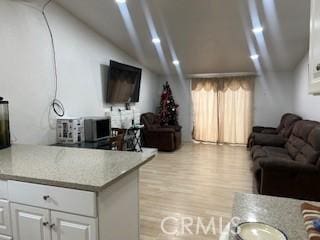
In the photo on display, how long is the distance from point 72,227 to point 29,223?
1.10ft

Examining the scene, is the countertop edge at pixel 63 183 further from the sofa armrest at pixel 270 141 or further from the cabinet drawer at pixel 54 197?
the sofa armrest at pixel 270 141

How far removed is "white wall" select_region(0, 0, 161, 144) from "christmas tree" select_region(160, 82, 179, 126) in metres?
2.77

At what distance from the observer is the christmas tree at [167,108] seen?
289 inches

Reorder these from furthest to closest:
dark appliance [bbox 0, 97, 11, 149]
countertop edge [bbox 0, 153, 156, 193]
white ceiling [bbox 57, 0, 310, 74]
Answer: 1. white ceiling [bbox 57, 0, 310, 74]
2. dark appliance [bbox 0, 97, 11, 149]
3. countertop edge [bbox 0, 153, 156, 193]

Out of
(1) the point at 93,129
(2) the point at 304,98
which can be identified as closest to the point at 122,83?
(1) the point at 93,129

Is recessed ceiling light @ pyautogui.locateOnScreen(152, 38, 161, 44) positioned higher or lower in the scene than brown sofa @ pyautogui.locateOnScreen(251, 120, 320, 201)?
higher

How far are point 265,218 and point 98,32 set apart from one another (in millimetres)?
4484

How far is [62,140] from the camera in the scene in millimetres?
3588

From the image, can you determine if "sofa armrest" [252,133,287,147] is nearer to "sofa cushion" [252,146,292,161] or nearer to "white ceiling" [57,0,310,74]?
"sofa cushion" [252,146,292,161]

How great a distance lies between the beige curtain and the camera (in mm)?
7183

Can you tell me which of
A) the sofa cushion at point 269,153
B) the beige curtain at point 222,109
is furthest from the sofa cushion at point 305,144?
the beige curtain at point 222,109

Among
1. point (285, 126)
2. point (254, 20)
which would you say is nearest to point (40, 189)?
point (254, 20)

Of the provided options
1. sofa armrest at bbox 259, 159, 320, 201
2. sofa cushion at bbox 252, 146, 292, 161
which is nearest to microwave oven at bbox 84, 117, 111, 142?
sofa armrest at bbox 259, 159, 320, 201

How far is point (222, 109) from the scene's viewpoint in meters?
7.41
